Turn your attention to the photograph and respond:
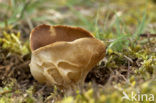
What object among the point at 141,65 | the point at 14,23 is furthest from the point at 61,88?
the point at 14,23

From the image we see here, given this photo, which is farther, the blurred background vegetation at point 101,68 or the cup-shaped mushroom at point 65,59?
the cup-shaped mushroom at point 65,59

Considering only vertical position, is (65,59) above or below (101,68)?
above

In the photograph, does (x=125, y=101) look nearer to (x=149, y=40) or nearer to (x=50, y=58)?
(x=50, y=58)

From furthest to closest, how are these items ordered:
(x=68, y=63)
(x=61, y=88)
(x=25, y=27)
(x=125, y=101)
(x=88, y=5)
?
(x=88, y=5) → (x=25, y=27) → (x=61, y=88) → (x=68, y=63) → (x=125, y=101)

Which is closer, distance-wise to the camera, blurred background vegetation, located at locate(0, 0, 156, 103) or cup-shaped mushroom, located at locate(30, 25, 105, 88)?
blurred background vegetation, located at locate(0, 0, 156, 103)

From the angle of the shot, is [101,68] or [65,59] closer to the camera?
[65,59]

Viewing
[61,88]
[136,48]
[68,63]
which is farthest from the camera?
[136,48]

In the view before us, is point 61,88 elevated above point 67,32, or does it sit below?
below

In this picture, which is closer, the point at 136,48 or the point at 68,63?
the point at 68,63
